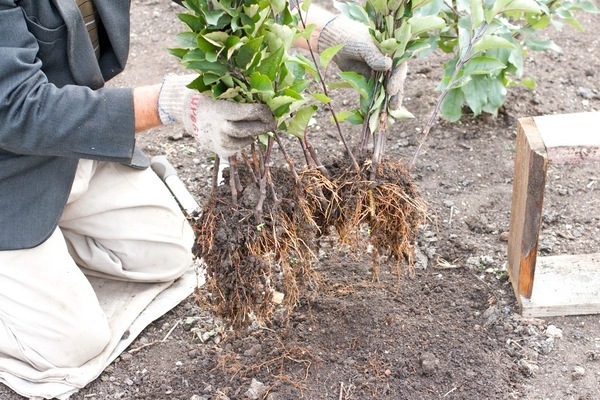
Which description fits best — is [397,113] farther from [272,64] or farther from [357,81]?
[272,64]

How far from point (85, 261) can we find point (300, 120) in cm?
96

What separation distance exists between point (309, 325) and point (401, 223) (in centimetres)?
40

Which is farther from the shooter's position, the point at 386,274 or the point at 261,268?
the point at 386,274

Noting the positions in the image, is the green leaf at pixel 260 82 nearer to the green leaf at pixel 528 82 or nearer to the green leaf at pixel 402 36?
the green leaf at pixel 402 36

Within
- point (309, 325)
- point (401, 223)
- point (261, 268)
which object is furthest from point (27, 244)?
point (401, 223)

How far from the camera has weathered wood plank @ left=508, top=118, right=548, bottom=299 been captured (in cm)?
204

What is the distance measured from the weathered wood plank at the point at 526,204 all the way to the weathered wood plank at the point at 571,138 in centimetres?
3

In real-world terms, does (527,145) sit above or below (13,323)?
above

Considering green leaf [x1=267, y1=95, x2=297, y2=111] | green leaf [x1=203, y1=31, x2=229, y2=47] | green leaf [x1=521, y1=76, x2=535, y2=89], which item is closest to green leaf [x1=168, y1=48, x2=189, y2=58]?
green leaf [x1=203, y1=31, x2=229, y2=47]

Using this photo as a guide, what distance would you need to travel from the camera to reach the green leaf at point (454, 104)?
9.55 feet

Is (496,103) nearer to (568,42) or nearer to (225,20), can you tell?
(568,42)

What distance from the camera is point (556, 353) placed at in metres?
2.14

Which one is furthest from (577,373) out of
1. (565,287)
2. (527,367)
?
(565,287)

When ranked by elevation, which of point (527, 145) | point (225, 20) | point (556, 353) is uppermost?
point (225, 20)
